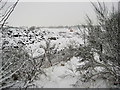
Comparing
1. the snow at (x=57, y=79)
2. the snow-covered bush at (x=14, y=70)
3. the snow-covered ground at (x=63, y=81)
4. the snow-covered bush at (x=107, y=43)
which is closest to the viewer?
the snow-covered bush at (x=14, y=70)

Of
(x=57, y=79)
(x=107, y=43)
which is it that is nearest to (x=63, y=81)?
(x=57, y=79)

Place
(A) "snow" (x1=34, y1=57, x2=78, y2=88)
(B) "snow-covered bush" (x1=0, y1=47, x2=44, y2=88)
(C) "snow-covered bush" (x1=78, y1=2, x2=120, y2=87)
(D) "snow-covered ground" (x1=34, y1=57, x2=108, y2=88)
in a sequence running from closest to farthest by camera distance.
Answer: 1. (B) "snow-covered bush" (x1=0, y1=47, x2=44, y2=88)
2. (C) "snow-covered bush" (x1=78, y1=2, x2=120, y2=87)
3. (D) "snow-covered ground" (x1=34, y1=57, x2=108, y2=88)
4. (A) "snow" (x1=34, y1=57, x2=78, y2=88)

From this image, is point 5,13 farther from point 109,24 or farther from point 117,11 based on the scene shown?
point 117,11

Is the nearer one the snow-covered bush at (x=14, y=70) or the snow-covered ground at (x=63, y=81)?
the snow-covered bush at (x=14, y=70)

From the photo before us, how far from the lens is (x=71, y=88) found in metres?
9.11

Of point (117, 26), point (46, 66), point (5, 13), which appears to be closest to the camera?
point (5, 13)

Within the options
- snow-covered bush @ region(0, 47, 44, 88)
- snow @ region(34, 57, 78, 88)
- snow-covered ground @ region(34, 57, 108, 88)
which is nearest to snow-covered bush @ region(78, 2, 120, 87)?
snow-covered ground @ region(34, 57, 108, 88)

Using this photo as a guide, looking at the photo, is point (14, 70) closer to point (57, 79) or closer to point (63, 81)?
point (63, 81)

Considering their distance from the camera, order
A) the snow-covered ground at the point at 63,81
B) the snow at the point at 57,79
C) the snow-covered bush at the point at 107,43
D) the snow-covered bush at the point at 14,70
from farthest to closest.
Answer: the snow at the point at 57,79, the snow-covered ground at the point at 63,81, the snow-covered bush at the point at 107,43, the snow-covered bush at the point at 14,70

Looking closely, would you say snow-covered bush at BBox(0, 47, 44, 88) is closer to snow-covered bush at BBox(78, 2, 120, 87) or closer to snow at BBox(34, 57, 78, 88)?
snow at BBox(34, 57, 78, 88)

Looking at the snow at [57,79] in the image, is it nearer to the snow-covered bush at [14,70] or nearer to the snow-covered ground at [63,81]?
the snow-covered ground at [63,81]

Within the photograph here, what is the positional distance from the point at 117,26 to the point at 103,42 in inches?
38.4

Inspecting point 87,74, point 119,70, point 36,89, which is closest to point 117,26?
point 119,70

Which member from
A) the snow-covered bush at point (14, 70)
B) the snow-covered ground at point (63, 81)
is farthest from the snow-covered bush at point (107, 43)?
the snow-covered bush at point (14, 70)
